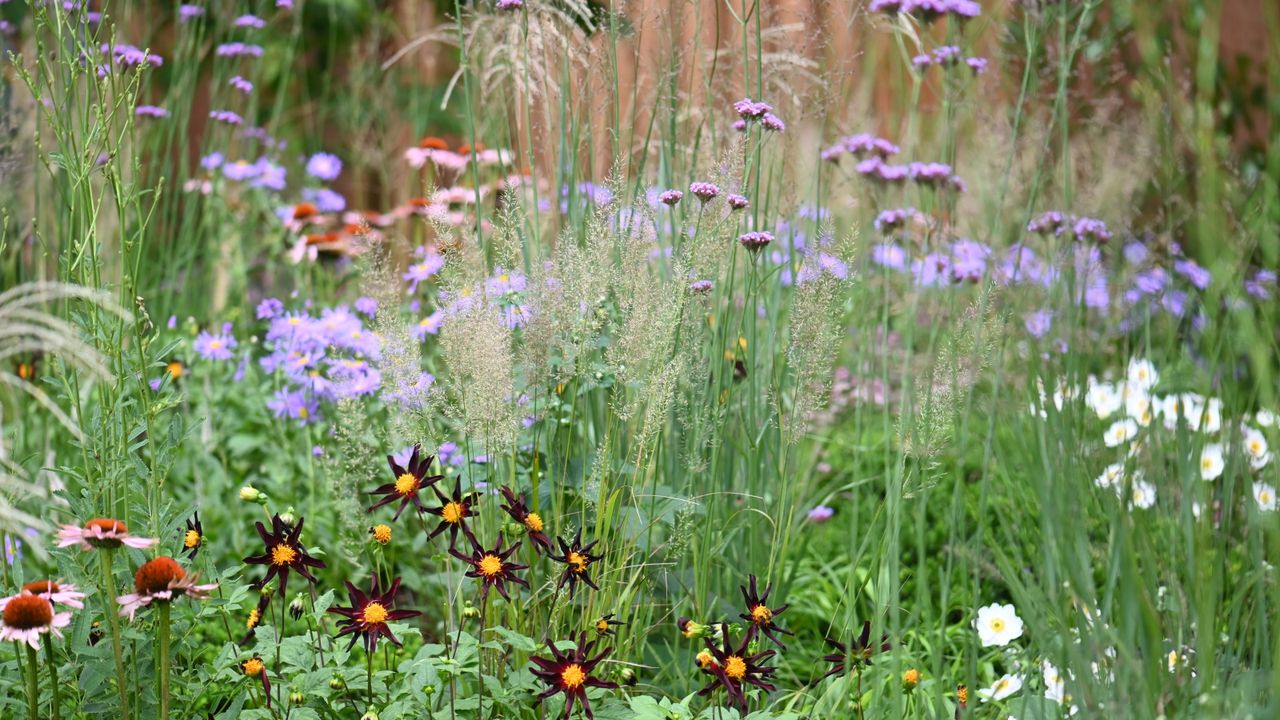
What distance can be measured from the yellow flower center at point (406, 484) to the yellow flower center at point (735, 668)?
19.3 inches

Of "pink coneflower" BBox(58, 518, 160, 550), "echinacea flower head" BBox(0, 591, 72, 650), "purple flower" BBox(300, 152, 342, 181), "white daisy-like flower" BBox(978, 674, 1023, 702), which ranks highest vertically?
"purple flower" BBox(300, 152, 342, 181)

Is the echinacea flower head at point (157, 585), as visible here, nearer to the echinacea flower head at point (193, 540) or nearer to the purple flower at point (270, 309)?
the echinacea flower head at point (193, 540)

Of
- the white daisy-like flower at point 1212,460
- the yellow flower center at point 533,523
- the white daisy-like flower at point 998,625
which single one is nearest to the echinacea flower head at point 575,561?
the yellow flower center at point 533,523

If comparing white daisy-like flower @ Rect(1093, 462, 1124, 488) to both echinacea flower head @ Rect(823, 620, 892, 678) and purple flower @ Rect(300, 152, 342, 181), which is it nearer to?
echinacea flower head @ Rect(823, 620, 892, 678)

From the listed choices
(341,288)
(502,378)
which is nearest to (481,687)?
(502,378)

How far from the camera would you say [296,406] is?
2686mm

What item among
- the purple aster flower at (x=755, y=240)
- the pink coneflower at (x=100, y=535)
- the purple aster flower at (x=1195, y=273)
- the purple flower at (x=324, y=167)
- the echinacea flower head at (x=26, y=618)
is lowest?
the echinacea flower head at (x=26, y=618)

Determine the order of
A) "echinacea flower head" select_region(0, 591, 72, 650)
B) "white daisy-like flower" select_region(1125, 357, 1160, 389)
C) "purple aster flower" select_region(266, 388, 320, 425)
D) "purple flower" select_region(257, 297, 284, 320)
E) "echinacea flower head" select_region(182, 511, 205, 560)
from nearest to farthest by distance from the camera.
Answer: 1. "echinacea flower head" select_region(0, 591, 72, 650)
2. "echinacea flower head" select_region(182, 511, 205, 560)
3. "purple aster flower" select_region(266, 388, 320, 425)
4. "purple flower" select_region(257, 297, 284, 320)
5. "white daisy-like flower" select_region(1125, 357, 1160, 389)

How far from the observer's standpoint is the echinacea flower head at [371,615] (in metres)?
1.62

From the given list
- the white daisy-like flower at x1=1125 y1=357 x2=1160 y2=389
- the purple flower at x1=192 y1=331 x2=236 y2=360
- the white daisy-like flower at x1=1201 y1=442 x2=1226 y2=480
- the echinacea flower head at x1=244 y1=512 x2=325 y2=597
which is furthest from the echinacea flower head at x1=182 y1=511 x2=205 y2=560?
the white daisy-like flower at x1=1125 y1=357 x2=1160 y2=389

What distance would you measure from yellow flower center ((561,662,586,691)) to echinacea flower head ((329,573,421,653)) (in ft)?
0.70

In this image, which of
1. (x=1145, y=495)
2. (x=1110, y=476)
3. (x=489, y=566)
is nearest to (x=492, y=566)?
(x=489, y=566)

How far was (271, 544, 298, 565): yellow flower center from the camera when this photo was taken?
1.67 meters

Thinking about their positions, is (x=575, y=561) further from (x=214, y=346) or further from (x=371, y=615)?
(x=214, y=346)
